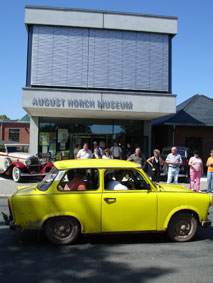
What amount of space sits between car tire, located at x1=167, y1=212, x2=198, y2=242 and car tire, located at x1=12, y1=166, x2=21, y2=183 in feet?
28.8

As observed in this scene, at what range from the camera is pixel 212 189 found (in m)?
11.5

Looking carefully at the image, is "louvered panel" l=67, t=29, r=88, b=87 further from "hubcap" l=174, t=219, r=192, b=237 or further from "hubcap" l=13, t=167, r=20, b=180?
"hubcap" l=174, t=219, r=192, b=237

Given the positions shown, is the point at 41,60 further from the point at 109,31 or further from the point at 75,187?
the point at 75,187

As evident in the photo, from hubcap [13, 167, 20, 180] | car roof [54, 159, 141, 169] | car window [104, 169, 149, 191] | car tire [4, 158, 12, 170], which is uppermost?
car roof [54, 159, 141, 169]

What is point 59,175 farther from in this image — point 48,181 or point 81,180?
point 81,180

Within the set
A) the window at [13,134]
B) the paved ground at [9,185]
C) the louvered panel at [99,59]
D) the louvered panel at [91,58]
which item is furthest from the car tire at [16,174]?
the window at [13,134]

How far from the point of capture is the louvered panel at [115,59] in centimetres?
1645

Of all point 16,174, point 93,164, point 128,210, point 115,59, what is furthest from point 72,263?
point 115,59

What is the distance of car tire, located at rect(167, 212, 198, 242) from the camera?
5.28 m

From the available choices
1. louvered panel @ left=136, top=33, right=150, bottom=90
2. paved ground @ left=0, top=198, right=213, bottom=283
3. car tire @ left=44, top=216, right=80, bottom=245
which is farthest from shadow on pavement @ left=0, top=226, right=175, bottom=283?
louvered panel @ left=136, top=33, right=150, bottom=90

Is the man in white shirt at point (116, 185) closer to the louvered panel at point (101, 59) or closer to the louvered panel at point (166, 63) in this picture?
the louvered panel at point (101, 59)

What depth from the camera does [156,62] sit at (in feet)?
55.5

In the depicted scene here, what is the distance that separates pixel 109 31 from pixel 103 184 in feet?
43.0

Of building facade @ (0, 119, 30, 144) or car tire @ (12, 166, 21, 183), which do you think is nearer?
car tire @ (12, 166, 21, 183)
